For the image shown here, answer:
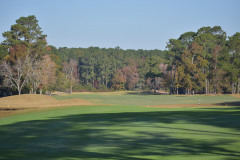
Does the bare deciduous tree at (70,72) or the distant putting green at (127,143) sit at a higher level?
the bare deciduous tree at (70,72)

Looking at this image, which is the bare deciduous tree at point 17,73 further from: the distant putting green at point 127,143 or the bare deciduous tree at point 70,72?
the distant putting green at point 127,143

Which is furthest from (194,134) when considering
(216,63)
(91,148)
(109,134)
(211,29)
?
(211,29)

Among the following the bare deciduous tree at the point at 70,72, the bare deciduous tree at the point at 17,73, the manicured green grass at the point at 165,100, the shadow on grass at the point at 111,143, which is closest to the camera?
the shadow on grass at the point at 111,143

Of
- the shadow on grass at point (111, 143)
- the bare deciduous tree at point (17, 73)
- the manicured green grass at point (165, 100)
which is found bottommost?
the manicured green grass at point (165, 100)

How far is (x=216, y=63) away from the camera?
8700 centimetres

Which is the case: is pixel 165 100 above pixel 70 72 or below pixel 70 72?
below

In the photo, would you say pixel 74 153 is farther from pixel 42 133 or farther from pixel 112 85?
pixel 112 85

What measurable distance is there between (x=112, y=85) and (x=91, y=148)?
384 ft

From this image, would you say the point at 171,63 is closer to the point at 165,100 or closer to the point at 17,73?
the point at 165,100

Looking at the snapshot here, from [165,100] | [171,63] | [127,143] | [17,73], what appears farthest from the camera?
[171,63]

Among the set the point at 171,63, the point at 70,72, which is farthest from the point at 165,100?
the point at 70,72

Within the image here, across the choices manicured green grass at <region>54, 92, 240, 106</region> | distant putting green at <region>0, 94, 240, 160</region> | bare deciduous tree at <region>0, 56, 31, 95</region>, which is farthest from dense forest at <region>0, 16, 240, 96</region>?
distant putting green at <region>0, 94, 240, 160</region>

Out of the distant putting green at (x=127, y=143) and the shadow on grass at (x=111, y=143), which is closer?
the distant putting green at (x=127, y=143)

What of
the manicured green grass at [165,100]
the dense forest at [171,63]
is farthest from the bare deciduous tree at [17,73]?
the manicured green grass at [165,100]
